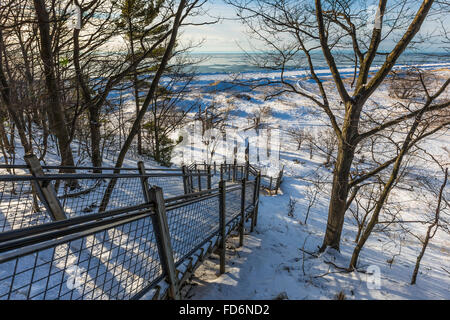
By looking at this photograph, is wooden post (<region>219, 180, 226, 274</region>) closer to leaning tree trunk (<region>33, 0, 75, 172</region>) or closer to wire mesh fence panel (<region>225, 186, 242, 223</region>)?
wire mesh fence panel (<region>225, 186, 242, 223</region>)

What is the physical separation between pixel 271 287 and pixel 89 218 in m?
3.41

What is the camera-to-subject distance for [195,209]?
10.4 ft

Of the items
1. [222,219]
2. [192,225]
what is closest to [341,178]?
[222,219]

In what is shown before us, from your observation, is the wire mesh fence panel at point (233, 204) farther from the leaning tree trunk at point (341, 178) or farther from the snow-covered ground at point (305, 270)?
the leaning tree trunk at point (341, 178)

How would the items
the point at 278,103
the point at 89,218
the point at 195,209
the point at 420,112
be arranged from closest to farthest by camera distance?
1. the point at 89,218
2. the point at 195,209
3. the point at 420,112
4. the point at 278,103

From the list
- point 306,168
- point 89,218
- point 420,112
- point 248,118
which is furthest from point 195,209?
point 248,118

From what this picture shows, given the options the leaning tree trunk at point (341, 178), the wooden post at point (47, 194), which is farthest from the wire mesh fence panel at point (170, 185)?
the leaning tree trunk at point (341, 178)

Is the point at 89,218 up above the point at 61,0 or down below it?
below

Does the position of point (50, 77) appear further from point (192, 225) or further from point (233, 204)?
point (233, 204)

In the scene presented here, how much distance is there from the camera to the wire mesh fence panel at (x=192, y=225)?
2826mm

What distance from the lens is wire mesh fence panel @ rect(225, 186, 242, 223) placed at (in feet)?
15.1

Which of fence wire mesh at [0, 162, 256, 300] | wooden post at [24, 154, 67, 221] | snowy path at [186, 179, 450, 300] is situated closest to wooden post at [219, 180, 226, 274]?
fence wire mesh at [0, 162, 256, 300]

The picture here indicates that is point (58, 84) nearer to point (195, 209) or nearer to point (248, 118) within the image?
point (195, 209)
